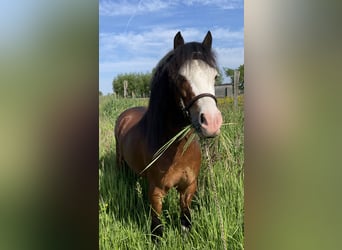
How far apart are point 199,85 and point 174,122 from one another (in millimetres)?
223

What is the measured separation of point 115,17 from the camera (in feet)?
5.69

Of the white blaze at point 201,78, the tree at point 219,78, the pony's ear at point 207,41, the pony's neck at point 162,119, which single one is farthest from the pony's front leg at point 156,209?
the pony's ear at point 207,41

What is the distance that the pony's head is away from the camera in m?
1.62

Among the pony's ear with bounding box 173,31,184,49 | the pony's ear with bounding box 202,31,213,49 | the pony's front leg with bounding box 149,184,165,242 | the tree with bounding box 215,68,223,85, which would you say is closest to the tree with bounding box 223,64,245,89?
the tree with bounding box 215,68,223,85

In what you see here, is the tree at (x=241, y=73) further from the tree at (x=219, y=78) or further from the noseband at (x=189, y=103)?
the noseband at (x=189, y=103)

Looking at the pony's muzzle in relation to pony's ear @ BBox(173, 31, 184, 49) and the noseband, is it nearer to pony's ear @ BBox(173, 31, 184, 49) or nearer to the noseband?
the noseband

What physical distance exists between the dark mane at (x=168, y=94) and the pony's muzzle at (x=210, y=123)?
0.28 feet

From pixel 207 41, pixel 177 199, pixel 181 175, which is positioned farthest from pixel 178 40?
pixel 177 199

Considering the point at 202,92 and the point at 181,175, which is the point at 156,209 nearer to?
the point at 181,175

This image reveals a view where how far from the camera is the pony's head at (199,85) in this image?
162 centimetres

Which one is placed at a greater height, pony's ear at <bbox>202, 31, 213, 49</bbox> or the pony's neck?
pony's ear at <bbox>202, 31, 213, 49</bbox>
